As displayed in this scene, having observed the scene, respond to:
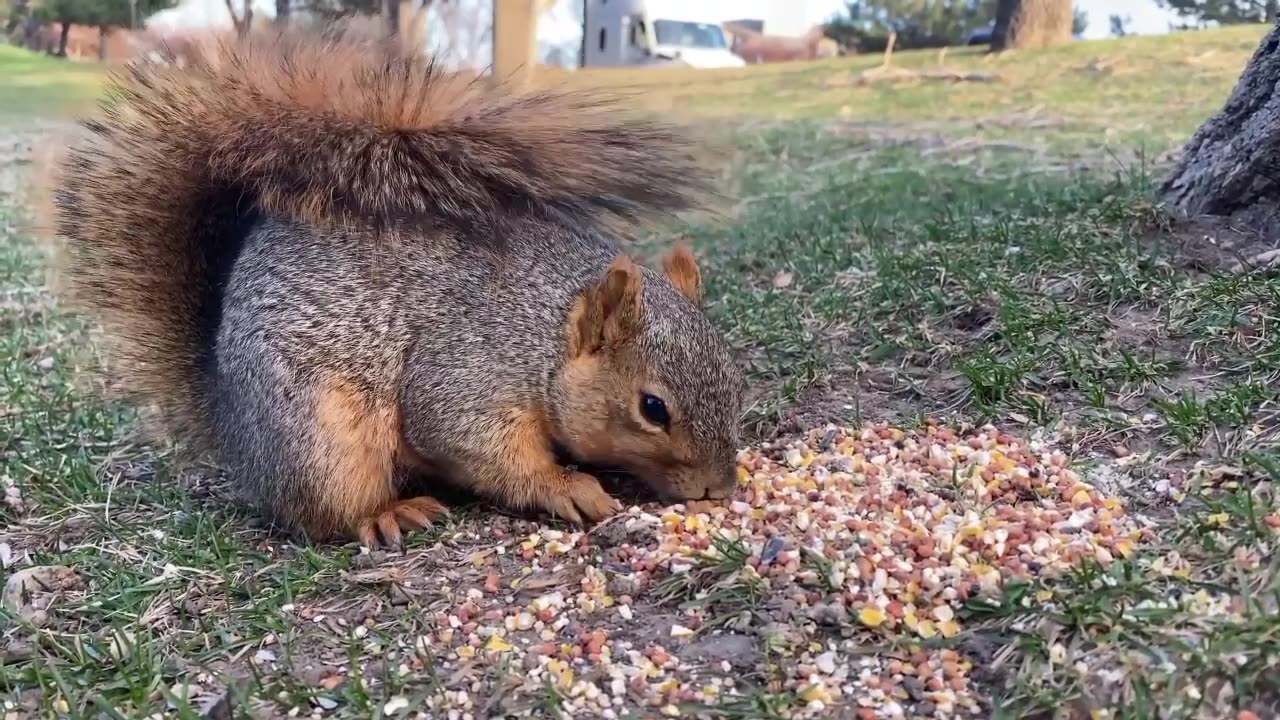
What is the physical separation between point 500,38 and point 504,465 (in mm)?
2182

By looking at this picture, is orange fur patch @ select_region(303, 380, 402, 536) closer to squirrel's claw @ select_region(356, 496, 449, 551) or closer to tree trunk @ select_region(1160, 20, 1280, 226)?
squirrel's claw @ select_region(356, 496, 449, 551)

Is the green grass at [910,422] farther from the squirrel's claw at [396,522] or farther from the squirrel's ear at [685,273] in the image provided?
the squirrel's ear at [685,273]

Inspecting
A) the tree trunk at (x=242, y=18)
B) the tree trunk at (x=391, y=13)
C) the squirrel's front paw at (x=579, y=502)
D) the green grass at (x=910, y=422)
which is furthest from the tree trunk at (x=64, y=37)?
the squirrel's front paw at (x=579, y=502)

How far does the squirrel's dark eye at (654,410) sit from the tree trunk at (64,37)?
2.58m

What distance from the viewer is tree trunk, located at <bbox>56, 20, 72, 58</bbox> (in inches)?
128

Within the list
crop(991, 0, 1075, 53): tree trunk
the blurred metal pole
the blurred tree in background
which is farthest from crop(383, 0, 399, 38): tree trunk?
crop(991, 0, 1075, 53): tree trunk

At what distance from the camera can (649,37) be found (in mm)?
4410

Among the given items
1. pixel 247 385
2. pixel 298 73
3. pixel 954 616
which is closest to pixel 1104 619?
pixel 954 616

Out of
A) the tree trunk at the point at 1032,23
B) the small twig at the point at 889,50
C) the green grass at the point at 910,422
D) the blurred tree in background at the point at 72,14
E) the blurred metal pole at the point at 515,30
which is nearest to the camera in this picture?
the green grass at the point at 910,422

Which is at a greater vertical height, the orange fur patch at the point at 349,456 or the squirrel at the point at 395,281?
the squirrel at the point at 395,281

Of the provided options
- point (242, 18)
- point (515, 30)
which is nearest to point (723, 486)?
point (242, 18)

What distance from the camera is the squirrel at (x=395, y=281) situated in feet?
6.25

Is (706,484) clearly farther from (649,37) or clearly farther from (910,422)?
(649,37)

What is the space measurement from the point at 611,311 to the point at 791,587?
25.8 inches
